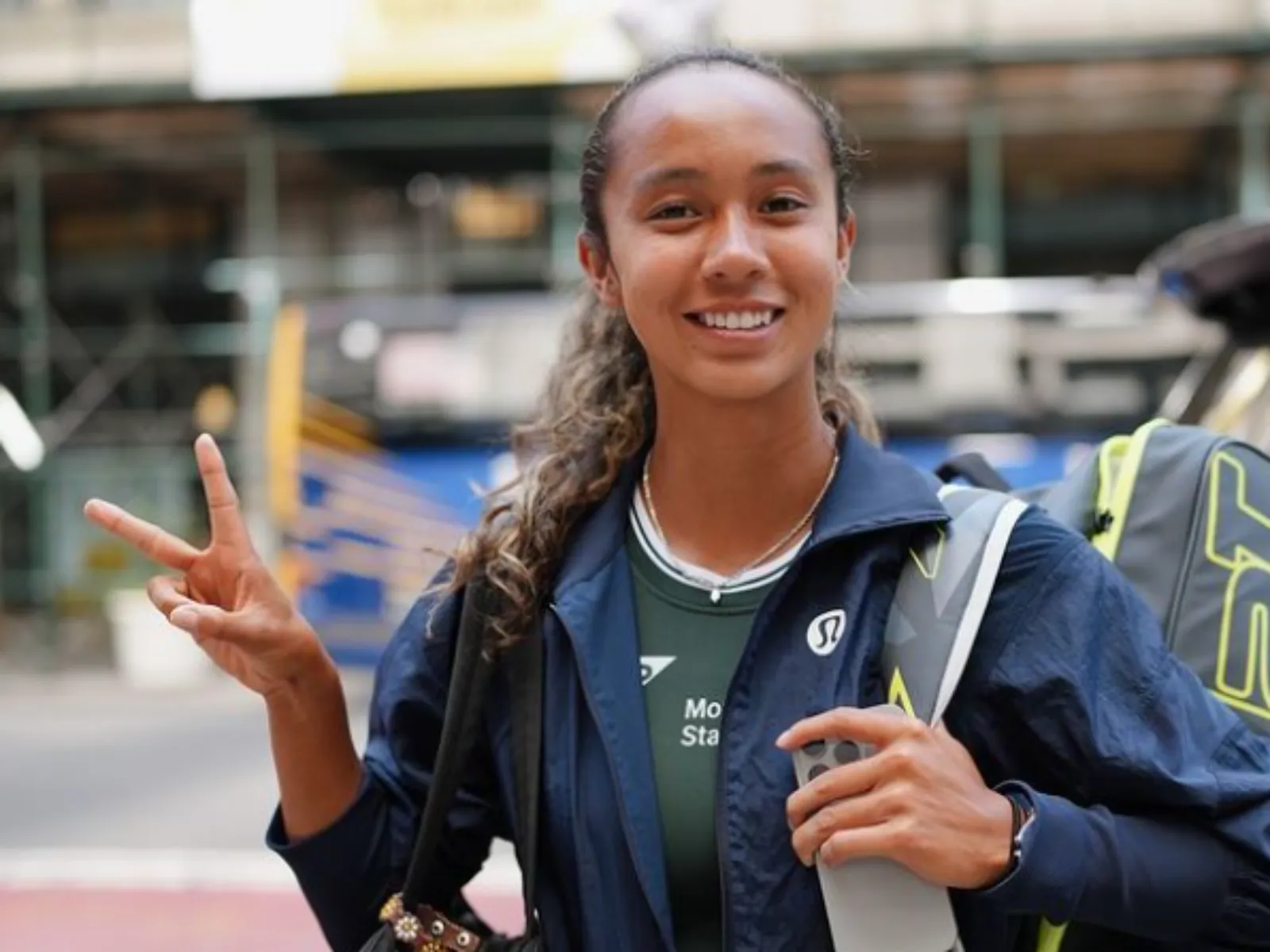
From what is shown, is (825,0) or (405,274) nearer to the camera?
(825,0)

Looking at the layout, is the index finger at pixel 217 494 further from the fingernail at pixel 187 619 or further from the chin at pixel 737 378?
the chin at pixel 737 378

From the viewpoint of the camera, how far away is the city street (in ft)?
20.6

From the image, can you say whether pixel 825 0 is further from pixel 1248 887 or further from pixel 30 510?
pixel 1248 887

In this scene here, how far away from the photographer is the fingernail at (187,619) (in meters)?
1.74

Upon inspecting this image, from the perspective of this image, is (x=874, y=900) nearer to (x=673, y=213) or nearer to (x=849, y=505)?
(x=849, y=505)

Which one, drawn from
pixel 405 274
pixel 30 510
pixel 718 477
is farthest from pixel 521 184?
pixel 718 477

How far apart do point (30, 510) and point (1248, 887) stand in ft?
68.1

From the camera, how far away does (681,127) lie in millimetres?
1684

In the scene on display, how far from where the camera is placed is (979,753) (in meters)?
1.63

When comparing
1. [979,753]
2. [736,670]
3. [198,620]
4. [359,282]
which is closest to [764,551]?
[736,670]

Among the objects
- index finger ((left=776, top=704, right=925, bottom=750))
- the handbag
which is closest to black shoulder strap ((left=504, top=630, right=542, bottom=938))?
the handbag

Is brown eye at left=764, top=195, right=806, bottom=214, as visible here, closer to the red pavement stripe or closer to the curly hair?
the curly hair

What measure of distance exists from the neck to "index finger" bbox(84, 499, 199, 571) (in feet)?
1.89

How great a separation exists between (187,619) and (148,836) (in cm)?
705
